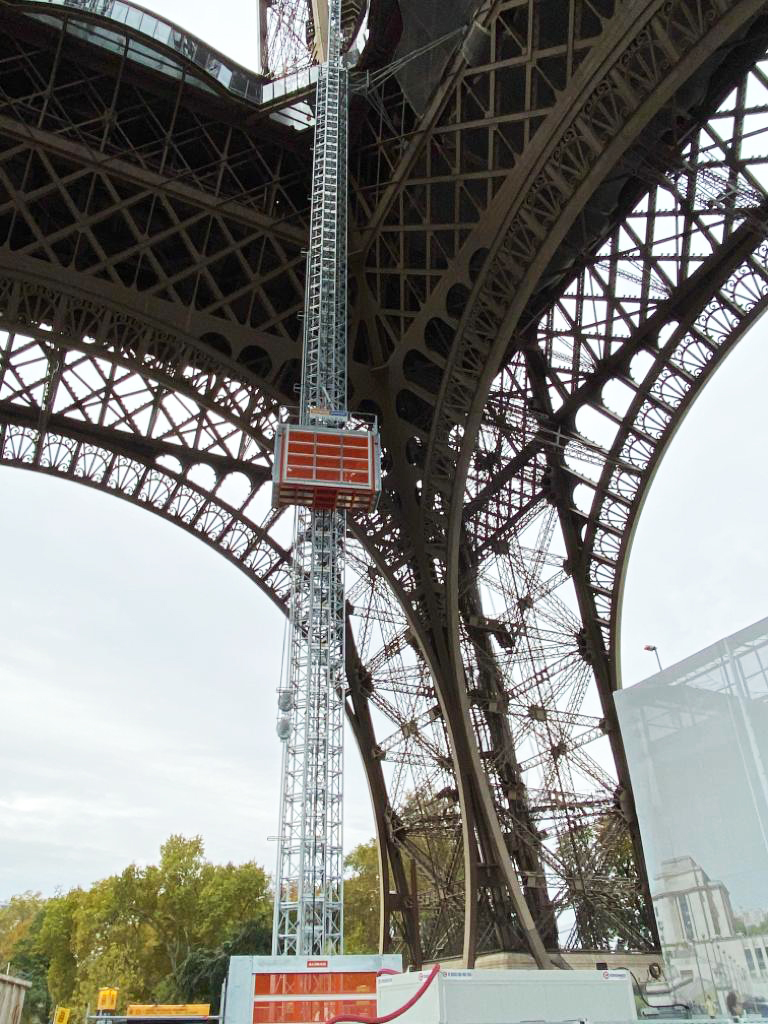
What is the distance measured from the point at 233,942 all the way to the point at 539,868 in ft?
76.6

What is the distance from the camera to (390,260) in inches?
816

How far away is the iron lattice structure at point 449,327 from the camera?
16062 mm

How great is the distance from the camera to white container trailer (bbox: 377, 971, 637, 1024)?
7371mm

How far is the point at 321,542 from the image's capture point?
19.6 metres

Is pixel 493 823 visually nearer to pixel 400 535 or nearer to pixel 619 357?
pixel 400 535

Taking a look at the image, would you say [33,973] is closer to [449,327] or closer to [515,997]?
[449,327]

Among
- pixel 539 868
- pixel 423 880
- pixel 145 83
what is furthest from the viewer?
pixel 423 880

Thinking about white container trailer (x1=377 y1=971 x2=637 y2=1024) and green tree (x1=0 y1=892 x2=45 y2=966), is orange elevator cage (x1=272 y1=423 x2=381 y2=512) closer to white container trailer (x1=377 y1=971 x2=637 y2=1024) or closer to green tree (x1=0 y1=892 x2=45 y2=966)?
white container trailer (x1=377 y1=971 x2=637 y2=1024)

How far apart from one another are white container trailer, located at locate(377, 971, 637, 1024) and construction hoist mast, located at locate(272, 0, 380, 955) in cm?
880

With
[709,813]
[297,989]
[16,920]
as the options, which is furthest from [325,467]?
[16,920]

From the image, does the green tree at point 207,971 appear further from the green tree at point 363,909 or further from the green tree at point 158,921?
the green tree at point 363,909

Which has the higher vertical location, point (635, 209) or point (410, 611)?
point (635, 209)

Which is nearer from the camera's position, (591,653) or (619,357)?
(619,357)

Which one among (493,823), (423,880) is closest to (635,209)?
(493,823)
